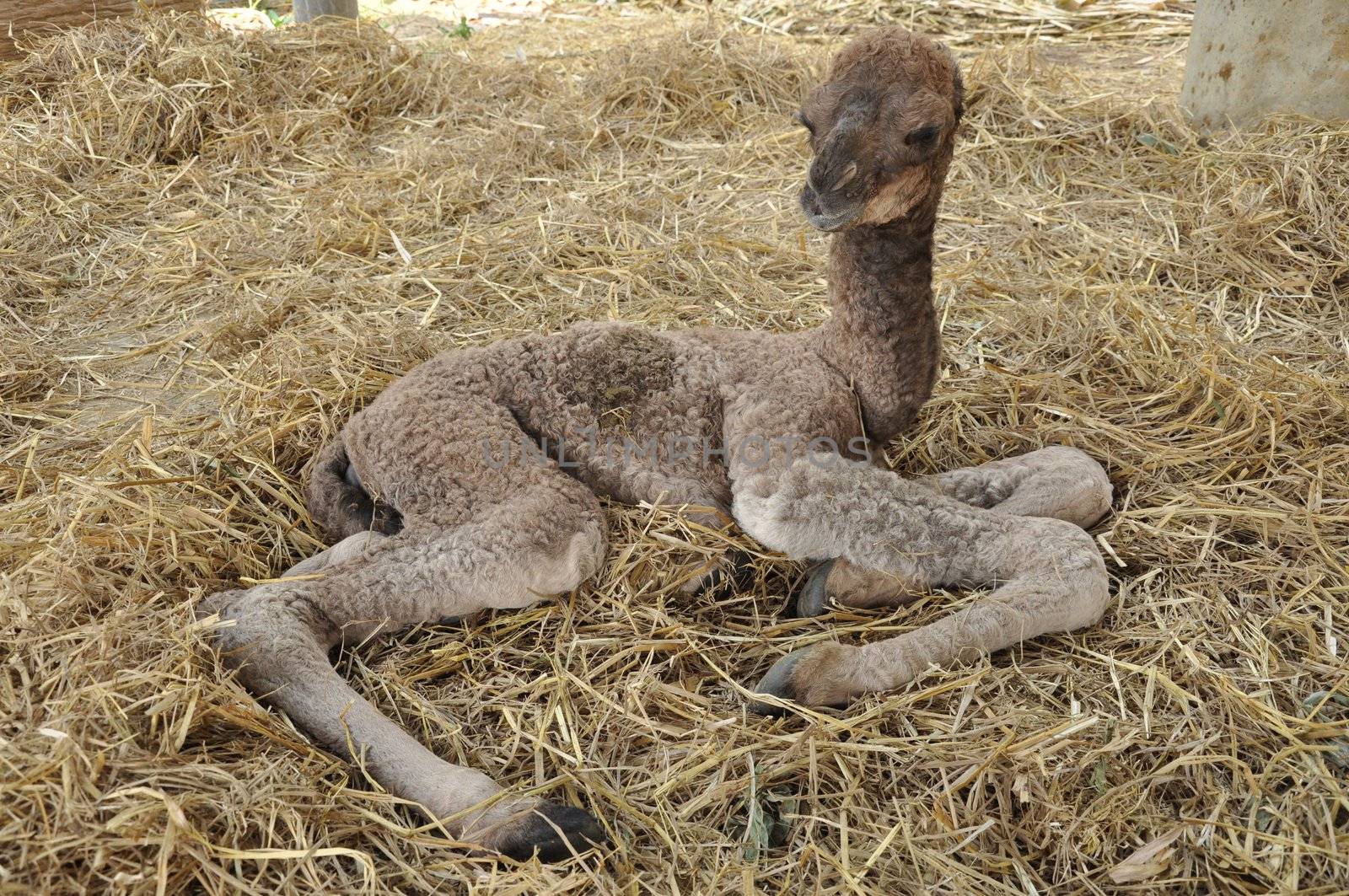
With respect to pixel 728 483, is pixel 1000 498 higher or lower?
lower

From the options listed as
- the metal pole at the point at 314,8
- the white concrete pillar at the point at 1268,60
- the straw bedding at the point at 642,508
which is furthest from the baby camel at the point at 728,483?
the metal pole at the point at 314,8

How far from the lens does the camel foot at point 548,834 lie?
221 cm

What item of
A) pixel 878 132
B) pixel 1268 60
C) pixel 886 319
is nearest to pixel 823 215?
pixel 878 132

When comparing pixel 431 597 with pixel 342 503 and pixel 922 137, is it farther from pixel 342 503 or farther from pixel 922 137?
pixel 922 137

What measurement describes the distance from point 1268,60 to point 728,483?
13.8 ft

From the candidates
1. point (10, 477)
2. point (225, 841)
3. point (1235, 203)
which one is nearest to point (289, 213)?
point (10, 477)

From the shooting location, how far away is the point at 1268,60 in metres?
5.19

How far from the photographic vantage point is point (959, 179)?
214 inches

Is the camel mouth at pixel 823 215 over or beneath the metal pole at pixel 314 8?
over

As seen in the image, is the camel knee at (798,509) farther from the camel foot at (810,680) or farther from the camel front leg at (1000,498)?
the camel foot at (810,680)

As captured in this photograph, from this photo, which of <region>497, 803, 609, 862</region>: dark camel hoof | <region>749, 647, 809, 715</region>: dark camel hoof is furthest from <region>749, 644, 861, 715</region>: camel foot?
<region>497, 803, 609, 862</region>: dark camel hoof

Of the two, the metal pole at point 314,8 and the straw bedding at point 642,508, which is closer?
the straw bedding at point 642,508

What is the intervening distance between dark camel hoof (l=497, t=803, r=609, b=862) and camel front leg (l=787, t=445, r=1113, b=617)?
3.06 feet

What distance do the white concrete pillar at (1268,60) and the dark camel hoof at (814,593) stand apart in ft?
13.8
